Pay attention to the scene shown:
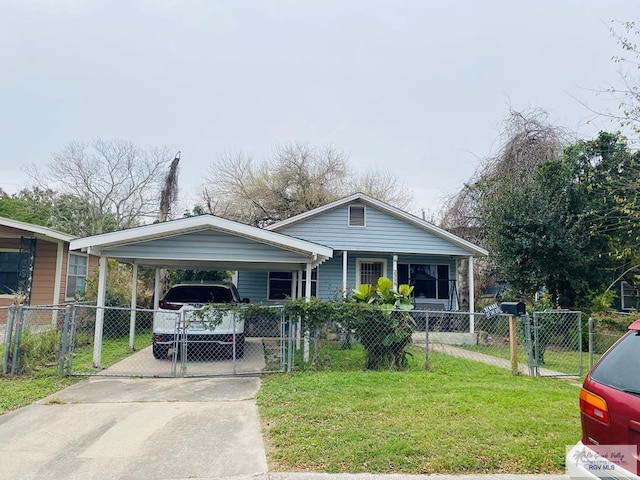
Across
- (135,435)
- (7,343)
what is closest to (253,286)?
(7,343)

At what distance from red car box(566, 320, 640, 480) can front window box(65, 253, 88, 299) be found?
1450cm

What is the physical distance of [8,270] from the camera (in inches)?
489

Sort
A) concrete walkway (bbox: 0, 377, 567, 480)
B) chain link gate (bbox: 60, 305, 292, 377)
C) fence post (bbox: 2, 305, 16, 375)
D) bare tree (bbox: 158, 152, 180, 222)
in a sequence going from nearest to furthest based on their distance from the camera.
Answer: concrete walkway (bbox: 0, 377, 567, 480)
fence post (bbox: 2, 305, 16, 375)
chain link gate (bbox: 60, 305, 292, 377)
bare tree (bbox: 158, 152, 180, 222)

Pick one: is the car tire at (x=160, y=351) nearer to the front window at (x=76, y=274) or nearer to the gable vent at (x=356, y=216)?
the front window at (x=76, y=274)

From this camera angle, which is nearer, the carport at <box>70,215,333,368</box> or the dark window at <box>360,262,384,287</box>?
the carport at <box>70,215,333,368</box>

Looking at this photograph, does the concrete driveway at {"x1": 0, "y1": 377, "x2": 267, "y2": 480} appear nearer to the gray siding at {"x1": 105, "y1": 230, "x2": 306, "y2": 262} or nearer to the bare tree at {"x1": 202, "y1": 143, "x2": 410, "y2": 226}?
the gray siding at {"x1": 105, "y1": 230, "x2": 306, "y2": 262}

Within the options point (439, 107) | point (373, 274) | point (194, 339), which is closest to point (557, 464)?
point (194, 339)

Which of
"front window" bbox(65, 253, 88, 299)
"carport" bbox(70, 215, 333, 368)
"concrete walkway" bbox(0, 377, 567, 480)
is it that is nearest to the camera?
"concrete walkway" bbox(0, 377, 567, 480)

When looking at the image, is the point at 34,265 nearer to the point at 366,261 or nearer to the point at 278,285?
the point at 278,285

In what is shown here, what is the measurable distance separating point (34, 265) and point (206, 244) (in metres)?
7.47

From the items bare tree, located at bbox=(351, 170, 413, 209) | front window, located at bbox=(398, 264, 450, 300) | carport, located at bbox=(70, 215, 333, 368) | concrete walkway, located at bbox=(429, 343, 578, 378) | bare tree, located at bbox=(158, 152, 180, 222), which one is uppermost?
bare tree, located at bbox=(351, 170, 413, 209)

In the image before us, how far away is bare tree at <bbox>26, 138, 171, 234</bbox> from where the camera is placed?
25328 mm

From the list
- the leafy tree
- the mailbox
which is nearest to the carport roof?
the mailbox

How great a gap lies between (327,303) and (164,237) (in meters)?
3.72
